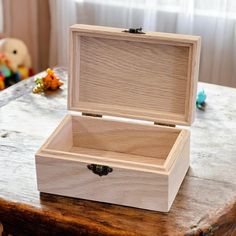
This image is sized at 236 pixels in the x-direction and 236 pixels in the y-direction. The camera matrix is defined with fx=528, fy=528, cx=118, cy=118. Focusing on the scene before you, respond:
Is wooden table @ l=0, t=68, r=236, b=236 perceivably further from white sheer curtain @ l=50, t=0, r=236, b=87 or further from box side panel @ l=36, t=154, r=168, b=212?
white sheer curtain @ l=50, t=0, r=236, b=87

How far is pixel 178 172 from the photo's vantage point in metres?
1.15

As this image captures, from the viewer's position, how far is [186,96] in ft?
4.11

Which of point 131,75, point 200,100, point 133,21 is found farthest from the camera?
point 133,21

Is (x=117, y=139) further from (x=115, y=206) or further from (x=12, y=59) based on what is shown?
(x=12, y=59)

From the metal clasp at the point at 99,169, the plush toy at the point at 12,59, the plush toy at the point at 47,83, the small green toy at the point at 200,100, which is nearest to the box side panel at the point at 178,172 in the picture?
the metal clasp at the point at 99,169

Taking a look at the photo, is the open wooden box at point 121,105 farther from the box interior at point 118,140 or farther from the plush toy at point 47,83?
the plush toy at point 47,83

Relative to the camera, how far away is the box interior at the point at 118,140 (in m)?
1.31

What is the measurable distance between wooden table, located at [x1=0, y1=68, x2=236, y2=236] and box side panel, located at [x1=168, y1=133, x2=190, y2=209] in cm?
2

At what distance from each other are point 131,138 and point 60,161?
0.29m

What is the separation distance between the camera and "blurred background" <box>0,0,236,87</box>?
2.67 m

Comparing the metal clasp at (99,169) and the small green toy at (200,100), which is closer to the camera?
the metal clasp at (99,169)

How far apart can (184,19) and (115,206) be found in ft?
5.80

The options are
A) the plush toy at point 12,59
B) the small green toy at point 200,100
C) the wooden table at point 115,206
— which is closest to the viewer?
the wooden table at point 115,206

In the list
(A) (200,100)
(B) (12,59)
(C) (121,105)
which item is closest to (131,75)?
(C) (121,105)
